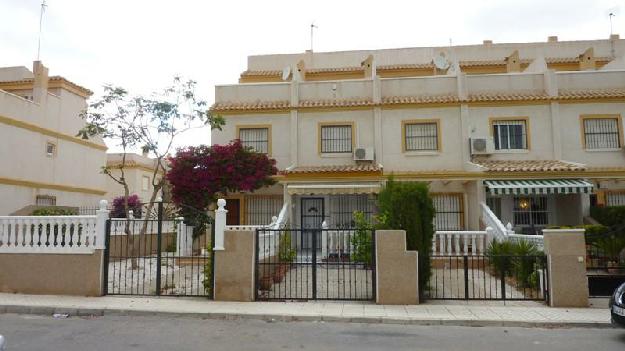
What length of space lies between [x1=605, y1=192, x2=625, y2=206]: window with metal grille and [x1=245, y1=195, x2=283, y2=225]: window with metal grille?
12.5 metres

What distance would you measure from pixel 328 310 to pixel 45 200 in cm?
2013

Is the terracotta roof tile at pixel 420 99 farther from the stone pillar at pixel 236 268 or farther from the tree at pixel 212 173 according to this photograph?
the stone pillar at pixel 236 268

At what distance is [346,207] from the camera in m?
18.9

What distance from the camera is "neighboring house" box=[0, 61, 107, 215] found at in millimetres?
22016

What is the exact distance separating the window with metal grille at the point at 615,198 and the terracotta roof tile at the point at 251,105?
12.7 m

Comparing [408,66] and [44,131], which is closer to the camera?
[408,66]

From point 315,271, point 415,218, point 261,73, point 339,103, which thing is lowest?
point 315,271

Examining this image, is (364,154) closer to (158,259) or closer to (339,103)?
(339,103)

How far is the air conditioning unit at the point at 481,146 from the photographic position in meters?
18.2

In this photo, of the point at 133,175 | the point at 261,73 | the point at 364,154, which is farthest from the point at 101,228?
the point at 133,175

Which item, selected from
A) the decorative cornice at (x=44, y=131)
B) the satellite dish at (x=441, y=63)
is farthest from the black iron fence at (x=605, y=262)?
the decorative cornice at (x=44, y=131)

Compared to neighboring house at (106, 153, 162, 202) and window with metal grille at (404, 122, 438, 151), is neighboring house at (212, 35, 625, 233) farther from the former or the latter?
neighboring house at (106, 153, 162, 202)

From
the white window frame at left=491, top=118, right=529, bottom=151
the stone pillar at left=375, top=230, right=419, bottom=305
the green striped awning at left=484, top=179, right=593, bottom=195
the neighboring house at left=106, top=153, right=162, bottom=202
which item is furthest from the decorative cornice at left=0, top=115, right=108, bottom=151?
the white window frame at left=491, top=118, right=529, bottom=151

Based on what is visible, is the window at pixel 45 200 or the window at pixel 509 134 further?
the window at pixel 45 200
